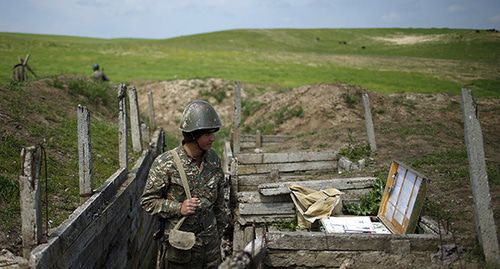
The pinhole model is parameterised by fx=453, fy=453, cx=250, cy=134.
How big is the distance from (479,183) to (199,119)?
3.47 m

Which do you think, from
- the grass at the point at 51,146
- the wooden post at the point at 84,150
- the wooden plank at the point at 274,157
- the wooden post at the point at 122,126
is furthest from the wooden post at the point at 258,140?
the wooden post at the point at 84,150

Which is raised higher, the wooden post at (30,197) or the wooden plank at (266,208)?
the wooden post at (30,197)

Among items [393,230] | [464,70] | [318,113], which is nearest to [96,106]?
[318,113]

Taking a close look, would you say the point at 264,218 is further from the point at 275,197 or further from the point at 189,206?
the point at 189,206

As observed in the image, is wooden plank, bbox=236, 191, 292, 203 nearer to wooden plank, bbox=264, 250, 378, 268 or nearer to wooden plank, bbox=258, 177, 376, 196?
wooden plank, bbox=258, 177, 376, 196

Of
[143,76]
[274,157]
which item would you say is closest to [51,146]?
[274,157]

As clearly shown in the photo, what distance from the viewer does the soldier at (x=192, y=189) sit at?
15.0 ft

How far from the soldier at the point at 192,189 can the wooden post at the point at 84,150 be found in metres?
2.30

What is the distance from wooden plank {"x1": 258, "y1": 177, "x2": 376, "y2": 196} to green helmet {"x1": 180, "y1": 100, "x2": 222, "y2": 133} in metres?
3.04

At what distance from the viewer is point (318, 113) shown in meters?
19.5

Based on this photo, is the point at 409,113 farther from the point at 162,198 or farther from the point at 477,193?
the point at 162,198

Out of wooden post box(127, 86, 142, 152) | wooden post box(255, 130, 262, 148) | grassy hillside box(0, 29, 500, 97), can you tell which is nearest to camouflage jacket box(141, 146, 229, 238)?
wooden post box(127, 86, 142, 152)

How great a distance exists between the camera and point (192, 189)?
15.2 ft

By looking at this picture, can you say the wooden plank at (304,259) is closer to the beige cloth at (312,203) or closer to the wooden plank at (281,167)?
the beige cloth at (312,203)
